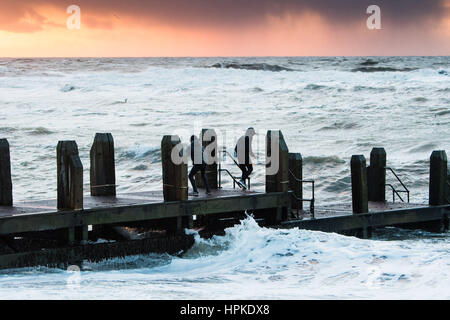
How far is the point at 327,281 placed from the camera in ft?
48.3

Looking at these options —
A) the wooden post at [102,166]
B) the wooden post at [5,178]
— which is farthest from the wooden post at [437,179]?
the wooden post at [5,178]

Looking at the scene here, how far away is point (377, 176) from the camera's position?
21.1m

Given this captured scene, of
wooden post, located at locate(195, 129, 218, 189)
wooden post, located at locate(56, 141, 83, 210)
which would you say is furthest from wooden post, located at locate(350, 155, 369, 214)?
wooden post, located at locate(56, 141, 83, 210)

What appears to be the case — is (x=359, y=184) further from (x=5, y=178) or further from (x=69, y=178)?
(x=5, y=178)

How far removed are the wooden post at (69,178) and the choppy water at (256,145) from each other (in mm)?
1254

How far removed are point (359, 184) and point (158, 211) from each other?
195 inches

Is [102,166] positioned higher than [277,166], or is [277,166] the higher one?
[102,166]

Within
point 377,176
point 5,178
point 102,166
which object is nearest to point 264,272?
point 102,166

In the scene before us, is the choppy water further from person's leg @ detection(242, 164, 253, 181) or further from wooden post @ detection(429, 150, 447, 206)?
person's leg @ detection(242, 164, 253, 181)

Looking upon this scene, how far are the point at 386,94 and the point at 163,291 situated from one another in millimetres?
49009

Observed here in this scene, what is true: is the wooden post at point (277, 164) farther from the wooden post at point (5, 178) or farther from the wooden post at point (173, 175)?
the wooden post at point (5, 178)

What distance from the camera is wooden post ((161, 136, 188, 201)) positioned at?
54.7 feet
